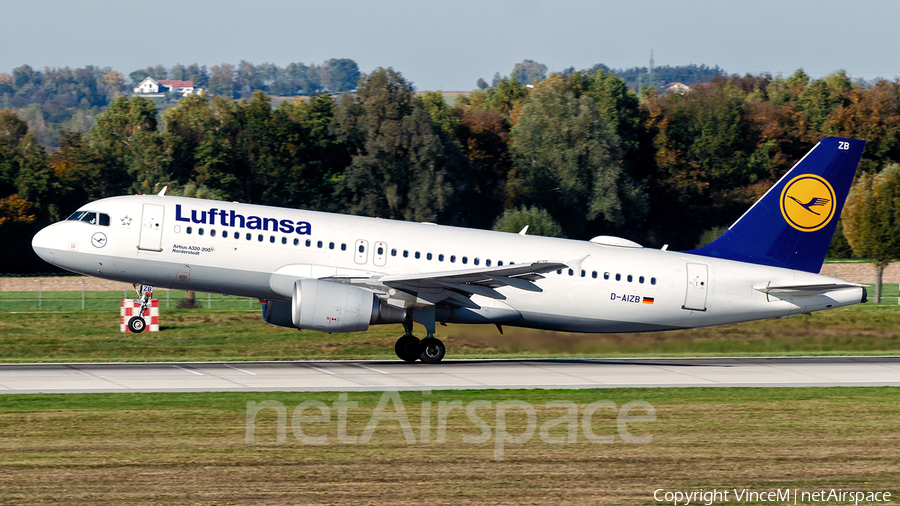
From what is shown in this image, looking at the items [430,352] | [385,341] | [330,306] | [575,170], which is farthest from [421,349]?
[575,170]

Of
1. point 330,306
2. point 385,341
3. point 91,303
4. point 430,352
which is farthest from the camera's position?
point 91,303

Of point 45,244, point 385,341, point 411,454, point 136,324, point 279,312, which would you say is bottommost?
point 385,341

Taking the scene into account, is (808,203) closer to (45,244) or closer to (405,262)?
(405,262)

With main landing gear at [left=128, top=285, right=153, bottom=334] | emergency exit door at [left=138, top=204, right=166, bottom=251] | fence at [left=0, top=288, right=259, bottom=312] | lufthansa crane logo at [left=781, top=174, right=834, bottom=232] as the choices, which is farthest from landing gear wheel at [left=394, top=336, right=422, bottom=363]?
fence at [left=0, top=288, right=259, bottom=312]

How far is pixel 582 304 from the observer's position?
3052 centimetres

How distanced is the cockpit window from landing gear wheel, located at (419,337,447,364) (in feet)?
32.2

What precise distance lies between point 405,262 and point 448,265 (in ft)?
4.15

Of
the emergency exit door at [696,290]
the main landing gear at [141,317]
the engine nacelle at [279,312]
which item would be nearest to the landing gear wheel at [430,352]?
the engine nacelle at [279,312]

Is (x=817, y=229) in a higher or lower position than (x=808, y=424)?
higher

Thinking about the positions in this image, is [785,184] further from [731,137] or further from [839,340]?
[731,137]

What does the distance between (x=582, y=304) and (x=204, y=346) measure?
1471cm

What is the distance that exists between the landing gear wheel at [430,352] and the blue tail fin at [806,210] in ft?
31.6

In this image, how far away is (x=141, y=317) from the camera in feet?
97.3

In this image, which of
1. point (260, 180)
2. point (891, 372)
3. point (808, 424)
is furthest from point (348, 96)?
point (808, 424)
